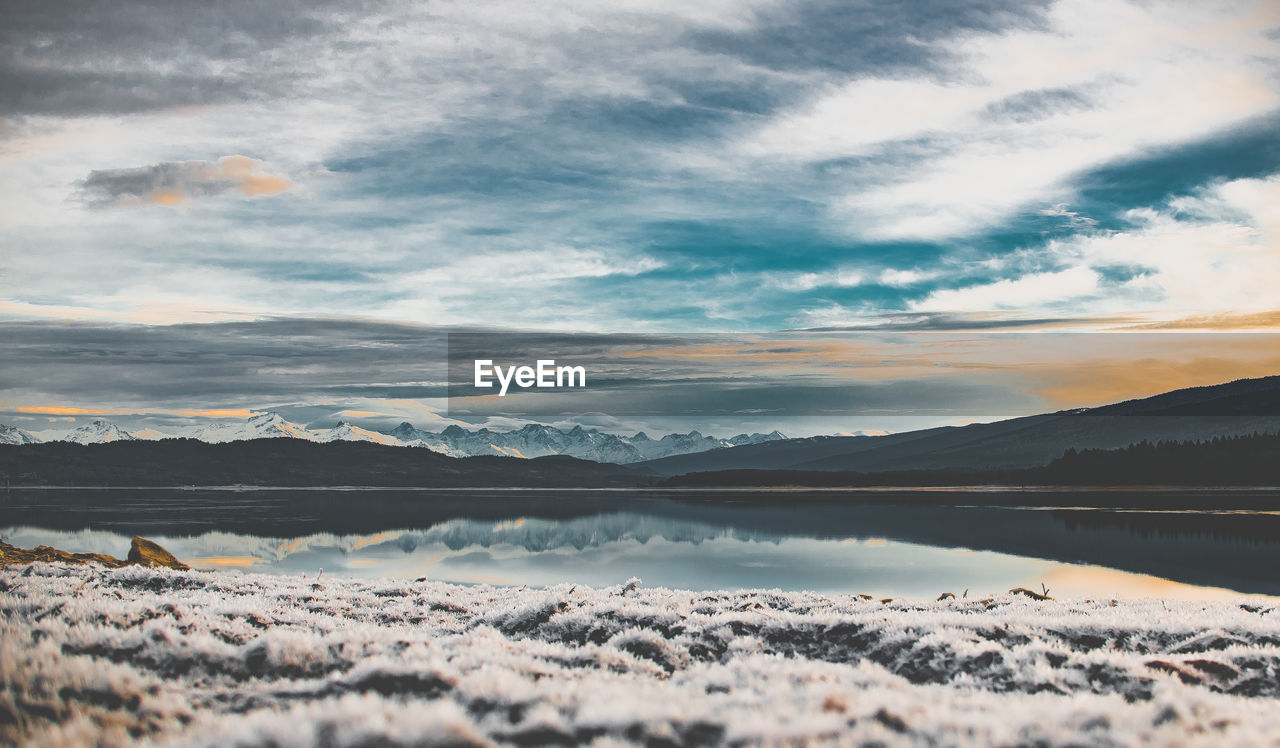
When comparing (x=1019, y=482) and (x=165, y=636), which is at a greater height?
(x=165, y=636)

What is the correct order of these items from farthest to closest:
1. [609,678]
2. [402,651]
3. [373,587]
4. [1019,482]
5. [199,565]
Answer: [1019,482]
[199,565]
[373,587]
[402,651]
[609,678]

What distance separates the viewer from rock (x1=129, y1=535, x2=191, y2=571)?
30.5 metres

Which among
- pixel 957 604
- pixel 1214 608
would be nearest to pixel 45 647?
pixel 957 604

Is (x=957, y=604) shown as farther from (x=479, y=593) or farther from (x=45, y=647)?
(x=45, y=647)

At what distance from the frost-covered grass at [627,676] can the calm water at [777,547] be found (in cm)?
1844

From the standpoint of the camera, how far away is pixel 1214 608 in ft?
68.8

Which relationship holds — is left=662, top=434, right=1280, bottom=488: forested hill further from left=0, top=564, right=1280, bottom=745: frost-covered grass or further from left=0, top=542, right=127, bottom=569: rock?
left=0, top=542, right=127, bottom=569: rock

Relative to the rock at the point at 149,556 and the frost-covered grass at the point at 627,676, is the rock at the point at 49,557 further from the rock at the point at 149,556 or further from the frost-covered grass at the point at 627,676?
the frost-covered grass at the point at 627,676

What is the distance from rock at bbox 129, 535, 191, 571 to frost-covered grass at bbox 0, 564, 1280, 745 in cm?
1126

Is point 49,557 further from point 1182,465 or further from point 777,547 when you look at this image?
point 1182,465

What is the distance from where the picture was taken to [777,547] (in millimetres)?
55094

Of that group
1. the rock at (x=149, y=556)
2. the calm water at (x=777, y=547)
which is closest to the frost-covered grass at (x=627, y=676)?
the rock at (x=149, y=556)

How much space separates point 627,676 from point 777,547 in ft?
152

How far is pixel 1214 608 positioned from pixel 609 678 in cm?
1973
